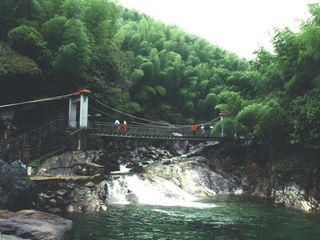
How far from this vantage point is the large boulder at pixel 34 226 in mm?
8008

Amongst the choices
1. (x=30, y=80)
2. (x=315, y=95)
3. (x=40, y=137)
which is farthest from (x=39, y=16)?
(x=315, y=95)

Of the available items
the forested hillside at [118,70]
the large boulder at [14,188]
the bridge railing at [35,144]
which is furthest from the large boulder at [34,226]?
the forested hillside at [118,70]

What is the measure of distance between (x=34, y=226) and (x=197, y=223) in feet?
19.7

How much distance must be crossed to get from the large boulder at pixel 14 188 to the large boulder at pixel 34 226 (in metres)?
2.86

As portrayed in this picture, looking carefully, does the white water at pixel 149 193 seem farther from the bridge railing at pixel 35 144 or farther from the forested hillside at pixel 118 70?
the forested hillside at pixel 118 70

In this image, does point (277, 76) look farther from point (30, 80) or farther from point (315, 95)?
point (30, 80)

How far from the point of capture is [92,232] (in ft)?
36.6

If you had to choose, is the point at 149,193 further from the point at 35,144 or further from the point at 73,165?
the point at 35,144

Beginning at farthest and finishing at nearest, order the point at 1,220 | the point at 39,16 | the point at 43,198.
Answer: the point at 39,16
the point at 43,198
the point at 1,220

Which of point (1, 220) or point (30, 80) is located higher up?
point (30, 80)

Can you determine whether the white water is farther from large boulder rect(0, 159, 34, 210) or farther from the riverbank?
large boulder rect(0, 159, 34, 210)

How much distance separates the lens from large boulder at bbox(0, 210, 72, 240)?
8008 millimetres

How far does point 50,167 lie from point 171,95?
27.4 meters

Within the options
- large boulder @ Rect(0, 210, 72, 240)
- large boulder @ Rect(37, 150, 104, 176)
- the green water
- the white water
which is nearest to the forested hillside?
the green water
